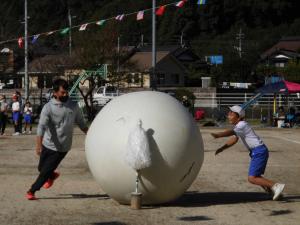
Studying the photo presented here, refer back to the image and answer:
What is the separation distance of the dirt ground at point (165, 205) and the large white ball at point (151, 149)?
0.33 metres

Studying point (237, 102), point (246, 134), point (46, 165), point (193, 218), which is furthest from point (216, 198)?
point (237, 102)

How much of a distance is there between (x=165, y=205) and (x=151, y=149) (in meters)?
1.11

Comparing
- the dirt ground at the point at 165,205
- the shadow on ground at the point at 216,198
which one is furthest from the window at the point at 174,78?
the shadow on ground at the point at 216,198

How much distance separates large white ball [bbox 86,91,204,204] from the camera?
30.9 ft

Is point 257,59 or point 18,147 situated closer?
point 18,147

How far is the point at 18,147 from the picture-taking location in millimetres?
20188

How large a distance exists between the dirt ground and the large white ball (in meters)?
0.33

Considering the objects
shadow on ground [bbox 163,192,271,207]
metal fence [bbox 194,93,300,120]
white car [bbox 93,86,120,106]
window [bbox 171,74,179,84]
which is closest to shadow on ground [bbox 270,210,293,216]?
shadow on ground [bbox 163,192,271,207]

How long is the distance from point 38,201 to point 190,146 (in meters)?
2.46

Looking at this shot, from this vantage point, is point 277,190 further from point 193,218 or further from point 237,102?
point 237,102

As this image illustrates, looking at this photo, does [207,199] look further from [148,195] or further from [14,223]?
[14,223]

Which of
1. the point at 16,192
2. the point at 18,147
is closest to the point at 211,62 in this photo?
the point at 18,147

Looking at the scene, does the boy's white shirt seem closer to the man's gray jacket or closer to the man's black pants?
the man's gray jacket

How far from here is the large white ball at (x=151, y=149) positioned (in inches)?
371
